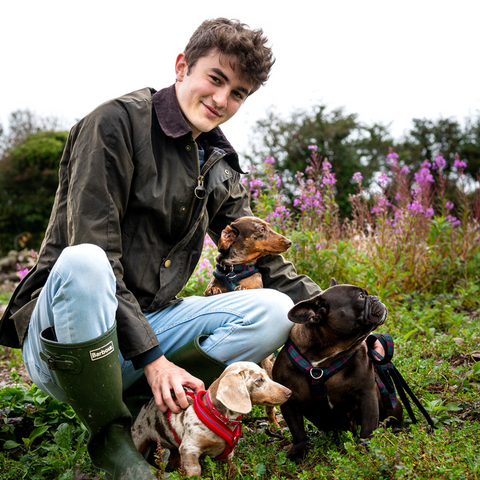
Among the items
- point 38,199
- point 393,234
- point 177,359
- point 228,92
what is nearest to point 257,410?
point 177,359

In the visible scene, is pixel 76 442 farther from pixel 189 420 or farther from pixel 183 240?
pixel 183 240

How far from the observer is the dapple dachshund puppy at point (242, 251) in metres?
3.85

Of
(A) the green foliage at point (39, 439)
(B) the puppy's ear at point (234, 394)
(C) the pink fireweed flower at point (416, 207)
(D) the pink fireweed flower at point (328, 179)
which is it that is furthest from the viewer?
(C) the pink fireweed flower at point (416, 207)

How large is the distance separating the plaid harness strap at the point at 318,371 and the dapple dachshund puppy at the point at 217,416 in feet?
0.87

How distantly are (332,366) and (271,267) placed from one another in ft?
3.94

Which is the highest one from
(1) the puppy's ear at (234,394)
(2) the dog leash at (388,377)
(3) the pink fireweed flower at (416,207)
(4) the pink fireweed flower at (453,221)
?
(3) the pink fireweed flower at (416,207)

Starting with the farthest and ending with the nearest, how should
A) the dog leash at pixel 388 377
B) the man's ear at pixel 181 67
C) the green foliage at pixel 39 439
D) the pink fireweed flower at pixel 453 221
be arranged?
the pink fireweed flower at pixel 453 221, the man's ear at pixel 181 67, the dog leash at pixel 388 377, the green foliage at pixel 39 439

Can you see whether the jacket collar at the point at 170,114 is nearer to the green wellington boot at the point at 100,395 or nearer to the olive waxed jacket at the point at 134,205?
the olive waxed jacket at the point at 134,205

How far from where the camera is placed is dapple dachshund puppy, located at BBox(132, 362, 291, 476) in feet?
7.32

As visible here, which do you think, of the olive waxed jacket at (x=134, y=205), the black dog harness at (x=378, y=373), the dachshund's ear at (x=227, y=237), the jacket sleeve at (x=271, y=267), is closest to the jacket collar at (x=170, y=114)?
the olive waxed jacket at (x=134, y=205)

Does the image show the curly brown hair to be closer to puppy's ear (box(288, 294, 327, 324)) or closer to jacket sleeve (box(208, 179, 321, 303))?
jacket sleeve (box(208, 179, 321, 303))

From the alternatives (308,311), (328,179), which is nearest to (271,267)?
(308,311)

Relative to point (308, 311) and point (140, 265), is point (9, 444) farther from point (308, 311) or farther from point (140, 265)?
point (308, 311)

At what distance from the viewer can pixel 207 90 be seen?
281cm
